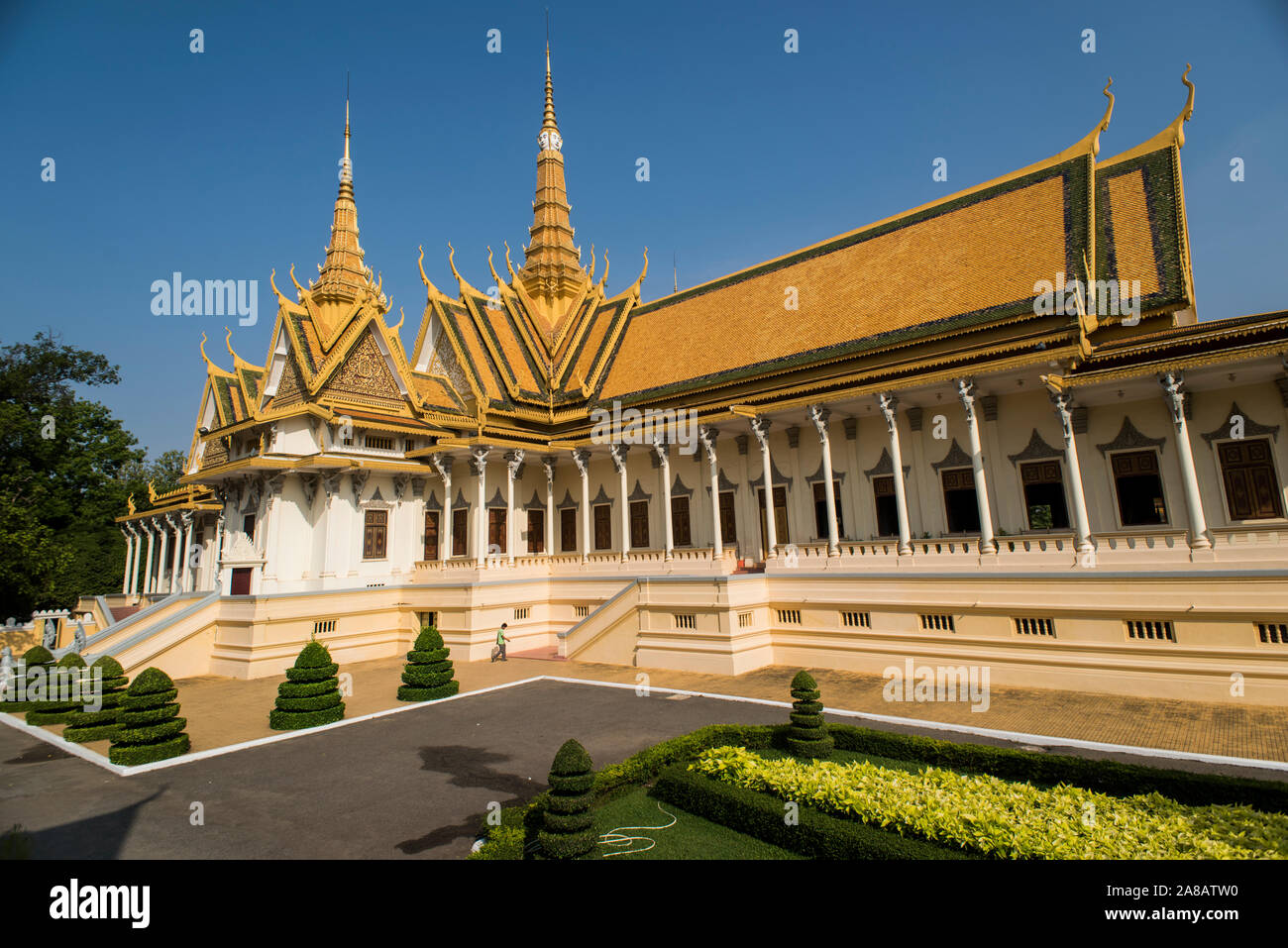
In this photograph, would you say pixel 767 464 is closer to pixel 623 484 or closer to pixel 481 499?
pixel 623 484

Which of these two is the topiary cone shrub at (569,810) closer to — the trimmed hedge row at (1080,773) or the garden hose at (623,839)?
the garden hose at (623,839)

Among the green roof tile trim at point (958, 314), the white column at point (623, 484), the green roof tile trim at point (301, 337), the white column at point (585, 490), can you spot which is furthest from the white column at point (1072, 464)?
the green roof tile trim at point (301, 337)

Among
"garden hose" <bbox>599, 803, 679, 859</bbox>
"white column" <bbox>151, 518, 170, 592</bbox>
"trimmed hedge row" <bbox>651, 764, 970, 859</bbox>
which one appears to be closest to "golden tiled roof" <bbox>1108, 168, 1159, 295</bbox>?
"trimmed hedge row" <bbox>651, 764, 970, 859</bbox>

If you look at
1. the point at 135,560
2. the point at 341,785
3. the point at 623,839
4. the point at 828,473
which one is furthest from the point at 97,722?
the point at 135,560

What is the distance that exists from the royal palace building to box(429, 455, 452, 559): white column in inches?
6.0

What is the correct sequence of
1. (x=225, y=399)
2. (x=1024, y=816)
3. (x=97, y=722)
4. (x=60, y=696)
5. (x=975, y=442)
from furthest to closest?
(x=225, y=399) → (x=975, y=442) → (x=60, y=696) → (x=97, y=722) → (x=1024, y=816)

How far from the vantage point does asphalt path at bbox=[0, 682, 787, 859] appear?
23.0ft

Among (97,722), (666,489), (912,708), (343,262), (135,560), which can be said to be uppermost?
(343,262)

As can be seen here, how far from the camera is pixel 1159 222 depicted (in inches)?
655

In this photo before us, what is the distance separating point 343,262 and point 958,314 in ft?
93.9

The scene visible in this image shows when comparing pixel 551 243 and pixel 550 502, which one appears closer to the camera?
pixel 550 502

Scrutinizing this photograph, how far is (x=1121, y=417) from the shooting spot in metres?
15.6
